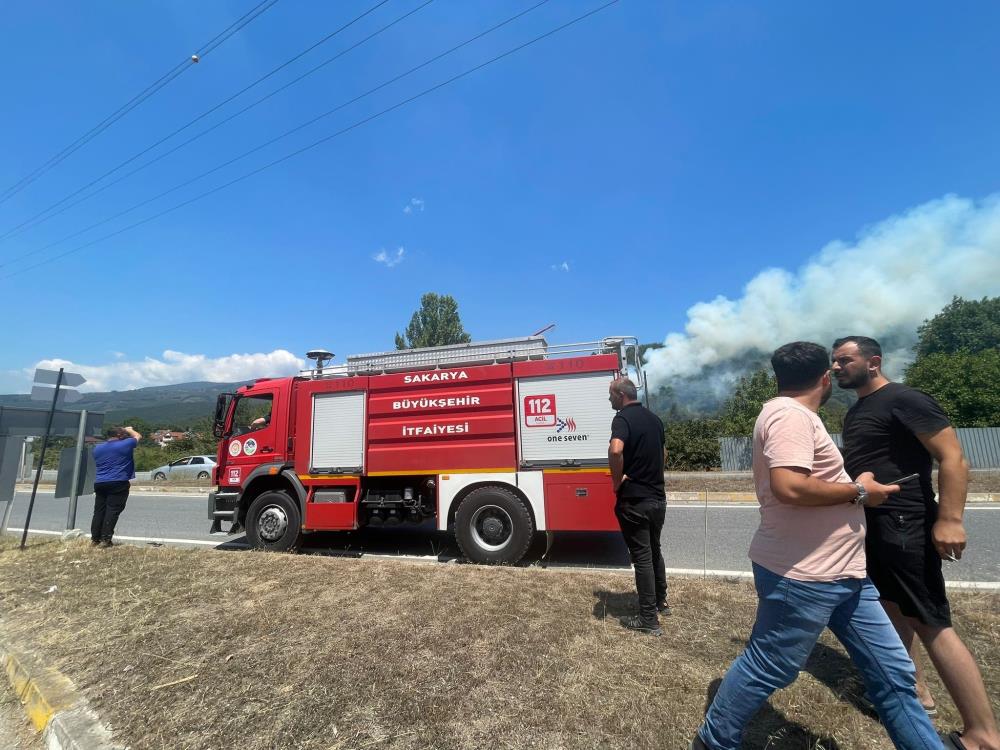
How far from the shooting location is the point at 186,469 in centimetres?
2755

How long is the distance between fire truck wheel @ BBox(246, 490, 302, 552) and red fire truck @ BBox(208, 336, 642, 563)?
0.05 feet

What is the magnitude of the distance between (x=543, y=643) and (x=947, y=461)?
246 cm

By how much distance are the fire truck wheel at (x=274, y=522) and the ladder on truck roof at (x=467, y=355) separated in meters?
1.82

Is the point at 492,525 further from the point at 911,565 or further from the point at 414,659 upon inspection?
the point at 911,565

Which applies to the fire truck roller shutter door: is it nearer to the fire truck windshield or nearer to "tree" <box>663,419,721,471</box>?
the fire truck windshield

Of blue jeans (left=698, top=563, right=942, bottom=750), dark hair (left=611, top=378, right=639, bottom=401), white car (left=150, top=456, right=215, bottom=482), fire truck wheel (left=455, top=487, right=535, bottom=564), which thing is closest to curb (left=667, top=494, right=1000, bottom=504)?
fire truck wheel (left=455, top=487, right=535, bottom=564)

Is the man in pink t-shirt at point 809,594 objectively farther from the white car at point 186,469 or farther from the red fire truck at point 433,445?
the white car at point 186,469

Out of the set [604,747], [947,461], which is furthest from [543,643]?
[947,461]

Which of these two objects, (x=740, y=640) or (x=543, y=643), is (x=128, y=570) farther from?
(x=740, y=640)

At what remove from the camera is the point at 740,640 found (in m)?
3.32

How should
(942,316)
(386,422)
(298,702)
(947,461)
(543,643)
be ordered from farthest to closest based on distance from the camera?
(942,316)
(386,422)
(543,643)
(298,702)
(947,461)

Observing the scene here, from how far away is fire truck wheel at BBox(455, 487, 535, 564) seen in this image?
5.75 m

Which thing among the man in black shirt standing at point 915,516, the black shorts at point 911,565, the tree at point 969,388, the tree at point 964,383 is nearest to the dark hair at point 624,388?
the man in black shirt standing at point 915,516

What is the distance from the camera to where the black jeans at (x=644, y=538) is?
347 cm
